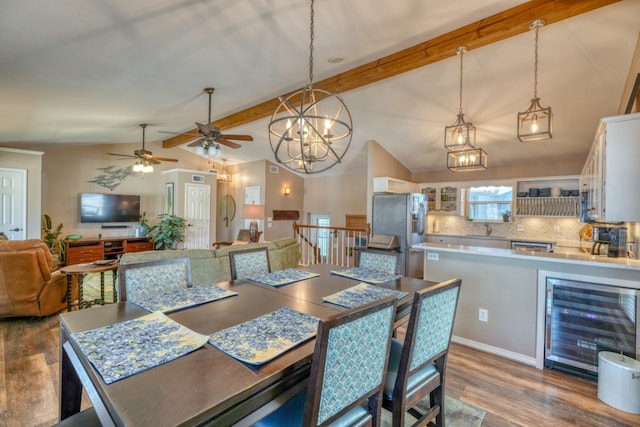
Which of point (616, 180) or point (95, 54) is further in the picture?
point (95, 54)

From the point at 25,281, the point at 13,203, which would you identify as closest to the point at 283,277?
the point at 25,281

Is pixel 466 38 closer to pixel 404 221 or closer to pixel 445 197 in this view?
pixel 404 221

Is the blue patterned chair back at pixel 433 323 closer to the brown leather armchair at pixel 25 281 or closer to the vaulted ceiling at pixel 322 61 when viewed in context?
the vaulted ceiling at pixel 322 61

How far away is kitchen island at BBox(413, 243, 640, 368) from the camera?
2.50m

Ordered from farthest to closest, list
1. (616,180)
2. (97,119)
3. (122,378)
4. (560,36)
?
1. (97,119)
2. (560,36)
3. (616,180)
4. (122,378)

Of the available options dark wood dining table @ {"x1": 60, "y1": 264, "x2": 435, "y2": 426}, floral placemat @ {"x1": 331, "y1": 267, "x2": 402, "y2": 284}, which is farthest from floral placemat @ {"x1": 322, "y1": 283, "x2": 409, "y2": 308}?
floral placemat @ {"x1": 331, "y1": 267, "x2": 402, "y2": 284}

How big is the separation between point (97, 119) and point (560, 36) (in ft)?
19.2

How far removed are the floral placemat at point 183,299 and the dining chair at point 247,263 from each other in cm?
43

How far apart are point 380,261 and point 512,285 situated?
Result: 51.3 inches

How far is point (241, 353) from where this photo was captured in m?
1.21

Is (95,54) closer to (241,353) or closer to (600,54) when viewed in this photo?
(241,353)

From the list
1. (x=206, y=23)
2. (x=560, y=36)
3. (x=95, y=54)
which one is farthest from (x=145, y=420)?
(x=560, y=36)

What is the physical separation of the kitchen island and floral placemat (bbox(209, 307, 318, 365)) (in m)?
2.23

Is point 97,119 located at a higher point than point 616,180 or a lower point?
higher
